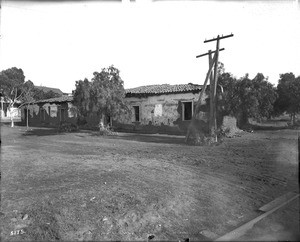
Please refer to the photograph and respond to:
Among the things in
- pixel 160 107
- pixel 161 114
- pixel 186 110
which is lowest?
pixel 161 114

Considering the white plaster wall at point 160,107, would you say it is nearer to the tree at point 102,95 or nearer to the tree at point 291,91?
the tree at point 102,95

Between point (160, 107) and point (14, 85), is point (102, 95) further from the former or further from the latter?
point (14, 85)

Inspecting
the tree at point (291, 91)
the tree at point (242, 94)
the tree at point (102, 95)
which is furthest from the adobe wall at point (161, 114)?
A: the tree at point (291, 91)

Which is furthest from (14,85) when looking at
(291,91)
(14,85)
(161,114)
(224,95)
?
(291,91)

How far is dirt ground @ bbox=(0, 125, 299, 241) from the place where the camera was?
3273 millimetres

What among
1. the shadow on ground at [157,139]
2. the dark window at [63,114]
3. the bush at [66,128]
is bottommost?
the shadow on ground at [157,139]

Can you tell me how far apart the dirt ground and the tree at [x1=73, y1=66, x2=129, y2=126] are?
25.5 ft

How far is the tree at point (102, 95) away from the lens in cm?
1423

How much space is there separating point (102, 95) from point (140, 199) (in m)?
10.7

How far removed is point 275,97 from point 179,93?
21.1 feet

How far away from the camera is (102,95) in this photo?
14.1 m

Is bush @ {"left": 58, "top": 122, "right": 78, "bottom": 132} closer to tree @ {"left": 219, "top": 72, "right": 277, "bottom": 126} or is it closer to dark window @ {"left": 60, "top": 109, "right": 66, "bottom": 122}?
dark window @ {"left": 60, "top": 109, "right": 66, "bottom": 122}

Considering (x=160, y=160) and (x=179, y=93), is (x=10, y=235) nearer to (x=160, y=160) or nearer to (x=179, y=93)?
(x=160, y=160)

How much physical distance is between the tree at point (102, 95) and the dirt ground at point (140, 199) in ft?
25.5
